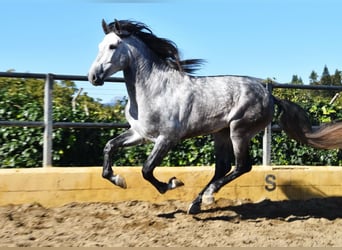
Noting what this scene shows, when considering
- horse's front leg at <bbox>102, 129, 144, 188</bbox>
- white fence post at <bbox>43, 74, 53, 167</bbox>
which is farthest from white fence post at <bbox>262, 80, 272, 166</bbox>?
white fence post at <bbox>43, 74, 53, 167</bbox>

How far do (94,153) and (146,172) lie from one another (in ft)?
5.33

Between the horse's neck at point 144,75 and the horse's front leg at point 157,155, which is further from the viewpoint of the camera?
the horse's neck at point 144,75

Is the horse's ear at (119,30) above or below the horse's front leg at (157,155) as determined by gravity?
above

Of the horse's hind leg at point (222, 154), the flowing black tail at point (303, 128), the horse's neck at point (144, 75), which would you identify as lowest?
the horse's hind leg at point (222, 154)

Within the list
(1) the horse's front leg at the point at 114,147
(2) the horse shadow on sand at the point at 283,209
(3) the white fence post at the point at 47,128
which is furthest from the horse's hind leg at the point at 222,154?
(3) the white fence post at the point at 47,128

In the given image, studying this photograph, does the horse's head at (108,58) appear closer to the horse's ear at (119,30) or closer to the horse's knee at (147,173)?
the horse's ear at (119,30)

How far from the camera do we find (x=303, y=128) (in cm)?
644

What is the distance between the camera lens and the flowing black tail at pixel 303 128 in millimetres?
6363

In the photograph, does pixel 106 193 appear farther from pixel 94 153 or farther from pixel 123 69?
pixel 123 69

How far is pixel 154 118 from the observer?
5453 mm

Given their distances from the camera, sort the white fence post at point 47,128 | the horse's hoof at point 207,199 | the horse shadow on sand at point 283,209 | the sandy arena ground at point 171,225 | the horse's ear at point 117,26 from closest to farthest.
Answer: the sandy arena ground at point 171,225 < the horse's ear at point 117,26 < the horse's hoof at point 207,199 < the horse shadow on sand at point 283,209 < the white fence post at point 47,128

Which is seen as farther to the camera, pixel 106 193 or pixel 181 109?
pixel 106 193

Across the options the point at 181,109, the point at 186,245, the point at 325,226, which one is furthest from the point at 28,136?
the point at 325,226

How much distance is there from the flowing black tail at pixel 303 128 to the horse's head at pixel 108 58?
2.05 metres
